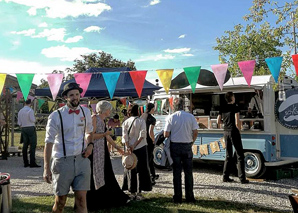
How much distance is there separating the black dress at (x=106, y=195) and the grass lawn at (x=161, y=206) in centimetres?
13

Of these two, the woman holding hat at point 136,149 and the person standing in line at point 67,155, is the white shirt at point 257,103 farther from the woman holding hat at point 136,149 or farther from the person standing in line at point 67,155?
the person standing in line at point 67,155

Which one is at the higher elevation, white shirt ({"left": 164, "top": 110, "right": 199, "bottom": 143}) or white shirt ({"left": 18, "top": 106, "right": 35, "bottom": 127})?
white shirt ({"left": 18, "top": 106, "right": 35, "bottom": 127})

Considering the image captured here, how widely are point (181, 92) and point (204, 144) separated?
1.64 m

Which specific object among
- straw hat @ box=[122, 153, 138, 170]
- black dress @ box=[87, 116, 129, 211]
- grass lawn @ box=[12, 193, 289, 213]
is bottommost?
grass lawn @ box=[12, 193, 289, 213]

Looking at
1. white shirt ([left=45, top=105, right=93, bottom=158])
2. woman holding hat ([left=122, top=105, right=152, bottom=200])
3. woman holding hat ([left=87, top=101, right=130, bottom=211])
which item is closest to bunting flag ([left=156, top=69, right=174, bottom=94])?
woman holding hat ([left=122, top=105, right=152, bottom=200])

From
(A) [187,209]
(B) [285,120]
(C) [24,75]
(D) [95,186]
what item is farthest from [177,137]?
(C) [24,75]

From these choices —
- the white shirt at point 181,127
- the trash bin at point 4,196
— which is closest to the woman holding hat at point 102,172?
the white shirt at point 181,127

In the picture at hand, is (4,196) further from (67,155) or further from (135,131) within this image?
(135,131)

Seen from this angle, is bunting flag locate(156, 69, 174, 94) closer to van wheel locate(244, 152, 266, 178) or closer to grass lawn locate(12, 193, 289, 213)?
van wheel locate(244, 152, 266, 178)

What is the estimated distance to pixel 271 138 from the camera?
278 inches

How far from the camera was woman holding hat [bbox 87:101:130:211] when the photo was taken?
449 cm

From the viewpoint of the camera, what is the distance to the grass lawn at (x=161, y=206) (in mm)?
4730

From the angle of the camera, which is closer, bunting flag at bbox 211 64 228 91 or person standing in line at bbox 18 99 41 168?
bunting flag at bbox 211 64 228 91

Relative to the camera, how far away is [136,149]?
528 centimetres
